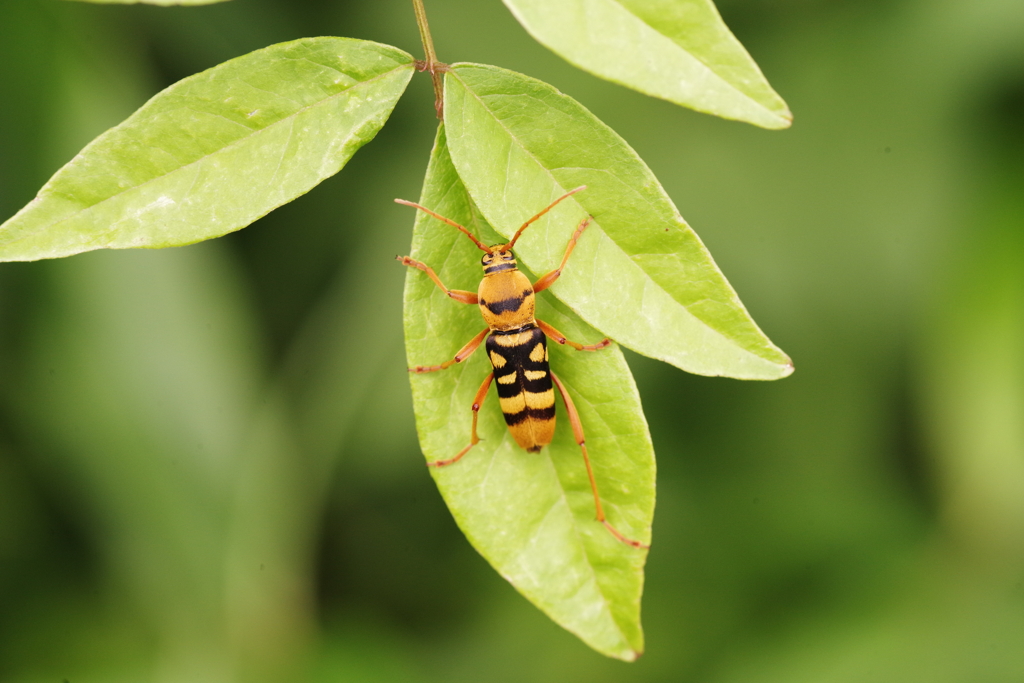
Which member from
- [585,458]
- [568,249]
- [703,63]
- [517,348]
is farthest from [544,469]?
[703,63]

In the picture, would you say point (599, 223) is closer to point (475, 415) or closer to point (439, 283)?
point (439, 283)

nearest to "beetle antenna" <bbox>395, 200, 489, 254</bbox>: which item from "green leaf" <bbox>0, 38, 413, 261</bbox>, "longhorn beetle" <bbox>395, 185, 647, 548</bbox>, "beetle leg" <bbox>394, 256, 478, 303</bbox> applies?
"longhorn beetle" <bbox>395, 185, 647, 548</bbox>

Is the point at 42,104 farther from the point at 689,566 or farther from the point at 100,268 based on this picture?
the point at 689,566

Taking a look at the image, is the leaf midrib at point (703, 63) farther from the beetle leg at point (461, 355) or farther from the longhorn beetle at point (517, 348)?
the beetle leg at point (461, 355)

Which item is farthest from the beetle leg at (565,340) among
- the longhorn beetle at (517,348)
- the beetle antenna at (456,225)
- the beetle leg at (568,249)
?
the beetle antenna at (456,225)

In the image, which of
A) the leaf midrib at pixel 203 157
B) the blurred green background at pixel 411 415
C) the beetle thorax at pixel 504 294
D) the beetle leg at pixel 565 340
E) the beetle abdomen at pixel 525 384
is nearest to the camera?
the leaf midrib at pixel 203 157

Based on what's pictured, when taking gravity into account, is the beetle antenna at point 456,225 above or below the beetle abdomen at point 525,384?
above

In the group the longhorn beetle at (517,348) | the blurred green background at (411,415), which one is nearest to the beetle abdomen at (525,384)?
the longhorn beetle at (517,348)

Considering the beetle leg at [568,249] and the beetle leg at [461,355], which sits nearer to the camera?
the beetle leg at [568,249]

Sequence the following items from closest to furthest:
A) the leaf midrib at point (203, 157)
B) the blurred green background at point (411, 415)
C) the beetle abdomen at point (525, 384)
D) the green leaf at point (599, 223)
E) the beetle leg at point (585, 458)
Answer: the leaf midrib at point (203, 157) < the green leaf at point (599, 223) < the beetle leg at point (585, 458) < the beetle abdomen at point (525, 384) < the blurred green background at point (411, 415)

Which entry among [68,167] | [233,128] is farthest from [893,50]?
[68,167]
